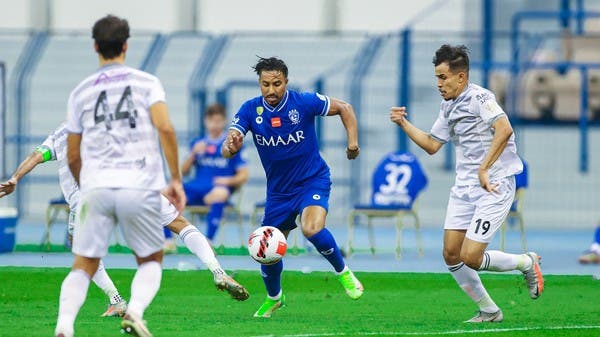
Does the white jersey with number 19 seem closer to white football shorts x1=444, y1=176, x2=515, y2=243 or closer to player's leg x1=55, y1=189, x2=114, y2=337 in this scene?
player's leg x1=55, y1=189, x2=114, y2=337

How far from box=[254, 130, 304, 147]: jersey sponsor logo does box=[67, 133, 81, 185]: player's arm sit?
2951mm

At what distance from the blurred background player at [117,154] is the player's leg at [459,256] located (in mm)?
3058

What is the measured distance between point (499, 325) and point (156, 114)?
3434 mm

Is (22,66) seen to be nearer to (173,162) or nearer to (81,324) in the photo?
(81,324)

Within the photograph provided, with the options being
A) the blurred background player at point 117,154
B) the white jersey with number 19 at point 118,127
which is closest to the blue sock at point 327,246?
the blurred background player at point 117,154

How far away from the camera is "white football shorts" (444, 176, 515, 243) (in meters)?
10.5

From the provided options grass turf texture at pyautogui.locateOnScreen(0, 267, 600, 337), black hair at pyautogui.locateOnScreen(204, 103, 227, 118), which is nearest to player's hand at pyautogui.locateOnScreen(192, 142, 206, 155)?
black hair at pyautogui.locateOnScreen(204, 103, 227, 118)

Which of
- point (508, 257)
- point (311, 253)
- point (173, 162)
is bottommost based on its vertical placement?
point (311, 253)

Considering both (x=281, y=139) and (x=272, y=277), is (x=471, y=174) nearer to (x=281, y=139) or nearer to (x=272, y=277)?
(x=281, y=139)

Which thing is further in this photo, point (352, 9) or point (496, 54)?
point (352, 9)

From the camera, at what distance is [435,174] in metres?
24.5

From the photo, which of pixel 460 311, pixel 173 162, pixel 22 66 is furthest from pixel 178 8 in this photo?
pixel 173 162

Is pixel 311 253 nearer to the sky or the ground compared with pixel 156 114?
nearer to the ground

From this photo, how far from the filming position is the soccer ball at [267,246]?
35.2ft
